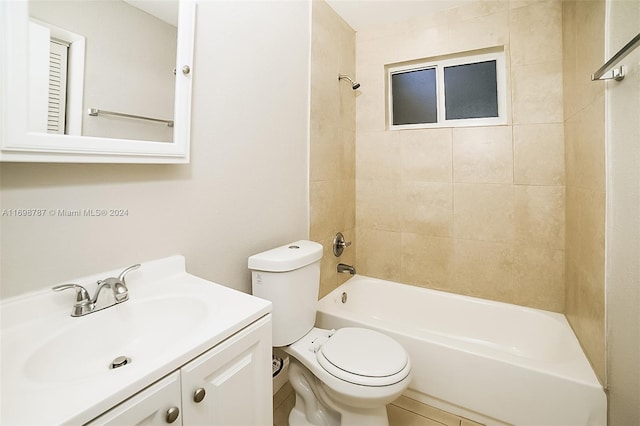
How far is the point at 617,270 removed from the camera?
1071 mm

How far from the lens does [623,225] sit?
3.37 feet

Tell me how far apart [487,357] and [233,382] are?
1.22 meters

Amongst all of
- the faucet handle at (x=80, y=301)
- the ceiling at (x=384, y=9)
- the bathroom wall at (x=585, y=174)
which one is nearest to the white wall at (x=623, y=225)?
the bathroom wall at (x=585, y=174)

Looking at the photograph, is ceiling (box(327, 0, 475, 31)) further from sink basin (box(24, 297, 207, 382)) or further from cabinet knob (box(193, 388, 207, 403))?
cabinet knob (box(193, 388, 207, 403))

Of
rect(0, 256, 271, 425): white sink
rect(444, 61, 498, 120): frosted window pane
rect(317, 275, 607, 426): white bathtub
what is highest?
rect(444, 61, 498, 120): frosted window pane

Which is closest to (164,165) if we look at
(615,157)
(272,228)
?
(272,228)

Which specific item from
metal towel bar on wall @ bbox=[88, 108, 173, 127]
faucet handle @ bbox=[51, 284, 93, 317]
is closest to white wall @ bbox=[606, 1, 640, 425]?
metal towel bar on wall @ bbox=[88, 108, 173, 127]

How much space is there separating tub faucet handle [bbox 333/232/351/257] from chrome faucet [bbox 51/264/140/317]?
138 cm

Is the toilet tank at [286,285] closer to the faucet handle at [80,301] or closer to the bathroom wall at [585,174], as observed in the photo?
the faucet handle at [80,301]

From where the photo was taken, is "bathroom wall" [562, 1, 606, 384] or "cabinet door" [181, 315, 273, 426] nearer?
"cabinet door" [181, 315, 273, 426]

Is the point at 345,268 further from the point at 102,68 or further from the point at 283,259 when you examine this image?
the point at 102,68

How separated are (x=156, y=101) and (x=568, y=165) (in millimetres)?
2139

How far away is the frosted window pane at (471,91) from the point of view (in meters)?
2.04

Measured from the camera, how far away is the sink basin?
0.67 m
